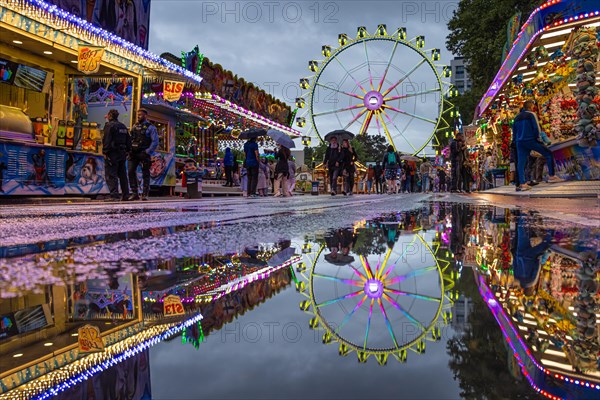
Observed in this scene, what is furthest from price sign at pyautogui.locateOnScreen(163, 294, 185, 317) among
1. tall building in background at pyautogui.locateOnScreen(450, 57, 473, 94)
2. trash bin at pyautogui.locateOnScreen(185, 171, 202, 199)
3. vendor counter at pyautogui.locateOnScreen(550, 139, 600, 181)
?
tall building in background at pyautogui.locateOnScreen(450, 57, 473, 94)

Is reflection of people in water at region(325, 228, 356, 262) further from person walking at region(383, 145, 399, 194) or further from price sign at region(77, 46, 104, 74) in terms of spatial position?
person walking at region(383, 145, 399, 194)

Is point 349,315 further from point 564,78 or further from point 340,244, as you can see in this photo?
point 564,78

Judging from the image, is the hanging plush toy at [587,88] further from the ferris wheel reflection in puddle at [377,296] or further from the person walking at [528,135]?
the ferris wheel reflection in puddle at [377,296]

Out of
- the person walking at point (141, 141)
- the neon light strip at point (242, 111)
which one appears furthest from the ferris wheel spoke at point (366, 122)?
the person walking at point (141, 141)

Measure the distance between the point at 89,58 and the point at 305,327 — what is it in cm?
Result: 1083

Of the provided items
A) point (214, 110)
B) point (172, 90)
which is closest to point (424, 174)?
point (214, 110)

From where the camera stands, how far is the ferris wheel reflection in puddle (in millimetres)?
587

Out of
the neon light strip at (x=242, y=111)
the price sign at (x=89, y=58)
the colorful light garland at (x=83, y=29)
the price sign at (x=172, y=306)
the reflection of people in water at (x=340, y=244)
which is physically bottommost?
the reflection of people in water at (x=340, y=244)

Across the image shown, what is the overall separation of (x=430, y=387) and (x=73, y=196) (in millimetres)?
11301

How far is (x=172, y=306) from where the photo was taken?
0.79 m

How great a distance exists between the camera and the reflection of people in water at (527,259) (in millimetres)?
962

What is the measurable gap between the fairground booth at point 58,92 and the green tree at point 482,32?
13.6 metres

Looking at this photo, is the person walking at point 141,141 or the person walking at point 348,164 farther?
the person walking at point 348,164

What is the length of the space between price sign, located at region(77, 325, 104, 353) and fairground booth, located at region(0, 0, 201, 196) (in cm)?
879
